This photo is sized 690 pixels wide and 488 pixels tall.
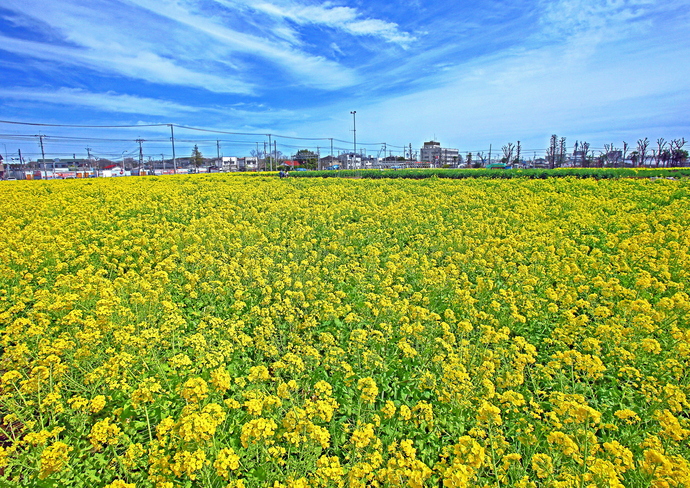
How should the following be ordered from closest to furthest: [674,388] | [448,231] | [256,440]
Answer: [256,440], [674,388], [448,231]

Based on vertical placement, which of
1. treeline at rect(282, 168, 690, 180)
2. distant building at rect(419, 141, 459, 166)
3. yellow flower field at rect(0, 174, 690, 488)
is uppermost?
distant building at rect(419, 141, 459, 166)

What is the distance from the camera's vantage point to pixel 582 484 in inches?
97.1

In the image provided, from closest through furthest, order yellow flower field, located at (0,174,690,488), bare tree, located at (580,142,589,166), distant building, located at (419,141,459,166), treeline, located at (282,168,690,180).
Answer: yellow flower field, located at (0,174,690,488)
treeline, located at (282,168,690,180)
bare tree, located at (580,142,589,166)
distant building, located at (419,141,459,166)

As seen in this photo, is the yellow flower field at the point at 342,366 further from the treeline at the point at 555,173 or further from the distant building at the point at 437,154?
the distant building at the point at 437,154

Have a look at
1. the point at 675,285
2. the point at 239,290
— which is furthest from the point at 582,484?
the point at 675,285

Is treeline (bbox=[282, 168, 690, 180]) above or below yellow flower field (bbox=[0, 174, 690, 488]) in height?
above

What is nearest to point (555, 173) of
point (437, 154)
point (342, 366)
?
point (342, 366)

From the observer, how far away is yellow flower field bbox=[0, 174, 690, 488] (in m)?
2.75

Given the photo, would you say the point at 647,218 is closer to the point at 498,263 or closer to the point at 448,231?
the point at 448,231

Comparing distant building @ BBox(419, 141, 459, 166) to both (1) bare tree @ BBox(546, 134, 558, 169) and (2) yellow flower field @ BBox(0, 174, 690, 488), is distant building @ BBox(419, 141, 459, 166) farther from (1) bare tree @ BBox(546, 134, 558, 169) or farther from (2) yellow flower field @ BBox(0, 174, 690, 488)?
(2) yellow flower field @ BBox(0, 174, 690, 488)

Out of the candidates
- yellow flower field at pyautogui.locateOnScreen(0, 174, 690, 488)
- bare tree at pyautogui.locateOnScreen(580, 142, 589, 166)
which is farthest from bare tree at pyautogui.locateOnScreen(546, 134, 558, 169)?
yellow flower field at pyautogui.locateOnScreen(0, 174, 690, 488)

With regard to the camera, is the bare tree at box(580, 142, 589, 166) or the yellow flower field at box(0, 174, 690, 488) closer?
the yellow flower field at box(0, 174, 690, 488)

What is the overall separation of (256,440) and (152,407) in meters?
1.27

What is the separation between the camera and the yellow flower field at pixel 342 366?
9.04 ft
